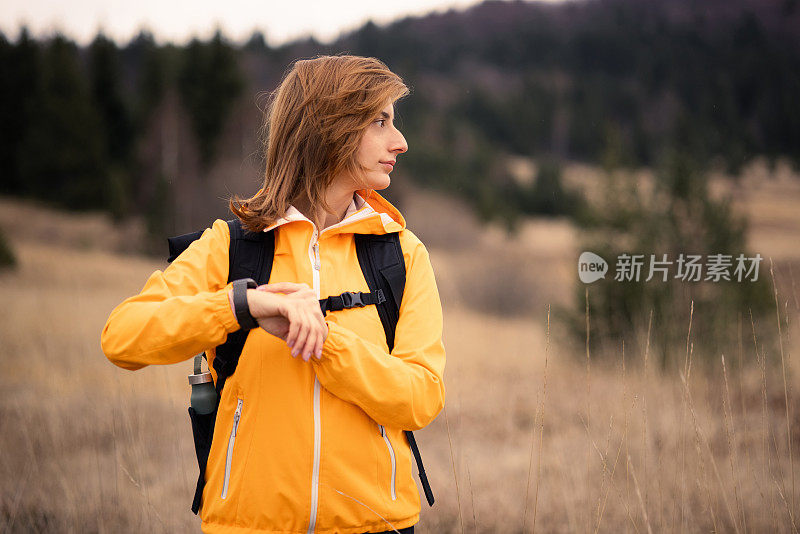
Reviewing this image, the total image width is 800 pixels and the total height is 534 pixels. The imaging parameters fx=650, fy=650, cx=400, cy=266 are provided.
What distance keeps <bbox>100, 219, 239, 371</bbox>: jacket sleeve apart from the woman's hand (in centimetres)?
6

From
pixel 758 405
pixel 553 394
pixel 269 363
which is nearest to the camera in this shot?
pixel 269 363

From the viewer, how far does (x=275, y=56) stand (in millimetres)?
39281

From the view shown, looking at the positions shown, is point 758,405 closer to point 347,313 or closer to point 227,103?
point 347,313

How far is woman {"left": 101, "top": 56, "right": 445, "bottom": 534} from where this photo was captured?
4.46ft

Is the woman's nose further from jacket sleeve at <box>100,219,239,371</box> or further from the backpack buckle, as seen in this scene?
jacket sleeve at <box>100,219,239,371</box>

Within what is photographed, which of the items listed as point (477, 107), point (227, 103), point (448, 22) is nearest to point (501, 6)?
point (448, 22)

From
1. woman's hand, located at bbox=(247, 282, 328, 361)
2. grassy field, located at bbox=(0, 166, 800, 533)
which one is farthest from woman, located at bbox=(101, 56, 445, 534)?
grassy field, located at bbox=(0, 166, 800, 533)

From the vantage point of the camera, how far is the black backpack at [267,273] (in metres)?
1.52

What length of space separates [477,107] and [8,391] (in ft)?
175

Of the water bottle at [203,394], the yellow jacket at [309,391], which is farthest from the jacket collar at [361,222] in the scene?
the water bottle at [203,394]

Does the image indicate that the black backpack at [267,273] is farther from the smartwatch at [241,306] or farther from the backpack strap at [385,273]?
the smartwatch at [241,306]

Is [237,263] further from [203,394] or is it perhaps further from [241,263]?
[203,394]

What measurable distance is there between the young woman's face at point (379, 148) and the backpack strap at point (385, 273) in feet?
0.50

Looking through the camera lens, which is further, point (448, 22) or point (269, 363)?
point (448, 22)
